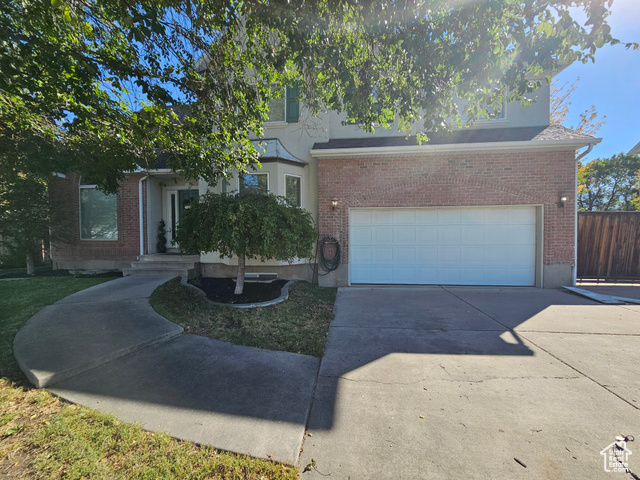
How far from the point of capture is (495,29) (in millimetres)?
3266

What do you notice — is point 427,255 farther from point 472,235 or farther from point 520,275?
point 520,275

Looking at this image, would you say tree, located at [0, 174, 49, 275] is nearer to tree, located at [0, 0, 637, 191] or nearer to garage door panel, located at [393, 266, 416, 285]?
tree, located at [0, 0, 637, 191]

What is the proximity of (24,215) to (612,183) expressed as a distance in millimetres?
39637

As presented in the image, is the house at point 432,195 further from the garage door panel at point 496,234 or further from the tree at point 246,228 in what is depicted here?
the tree at point 246,228

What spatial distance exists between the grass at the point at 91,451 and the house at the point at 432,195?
5727mm

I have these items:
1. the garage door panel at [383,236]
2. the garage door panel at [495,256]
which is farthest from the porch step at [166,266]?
the garage door panel at [495,256]

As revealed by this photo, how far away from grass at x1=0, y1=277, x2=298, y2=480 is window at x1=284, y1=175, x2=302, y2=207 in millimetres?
6261

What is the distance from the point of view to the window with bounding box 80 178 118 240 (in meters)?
9.48

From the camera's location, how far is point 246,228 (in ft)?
17.9

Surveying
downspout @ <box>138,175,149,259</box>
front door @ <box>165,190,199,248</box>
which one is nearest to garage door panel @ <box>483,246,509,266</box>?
front door @ <box>165,190,199,248</box>

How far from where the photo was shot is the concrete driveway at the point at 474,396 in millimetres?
1983

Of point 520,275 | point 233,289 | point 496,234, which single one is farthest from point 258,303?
point 520,275

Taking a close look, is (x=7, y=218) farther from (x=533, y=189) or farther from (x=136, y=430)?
(x=533, y=189)

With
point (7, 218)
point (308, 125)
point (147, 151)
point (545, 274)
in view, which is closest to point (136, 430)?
point (147, 151)
